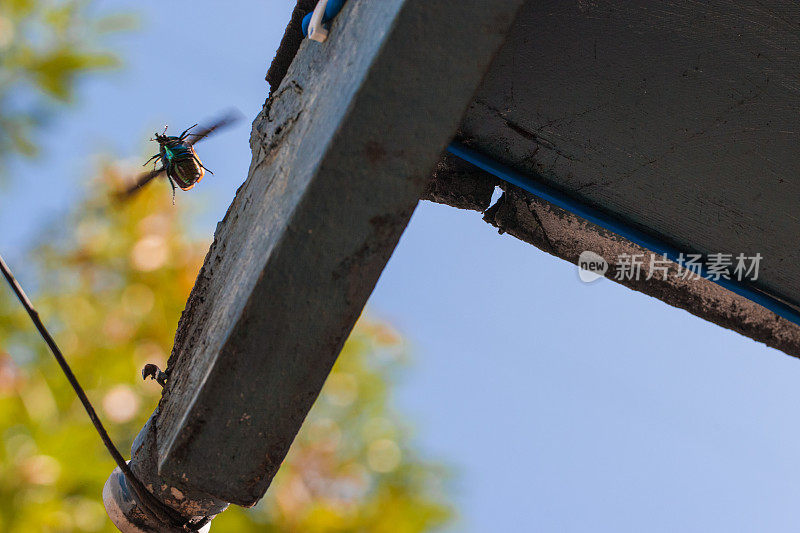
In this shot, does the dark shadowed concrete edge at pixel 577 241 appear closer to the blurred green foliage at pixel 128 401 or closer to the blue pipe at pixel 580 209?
the blue pipe at pixel 580 209

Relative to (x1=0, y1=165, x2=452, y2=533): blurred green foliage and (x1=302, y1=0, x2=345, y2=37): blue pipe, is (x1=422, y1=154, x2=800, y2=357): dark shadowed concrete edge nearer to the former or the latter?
(x1=302, y1=0, x2=345, y2=37): blue pipe

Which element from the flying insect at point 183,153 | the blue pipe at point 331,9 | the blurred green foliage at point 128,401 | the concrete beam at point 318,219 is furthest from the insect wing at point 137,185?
the blurred green foliage at point 128,401

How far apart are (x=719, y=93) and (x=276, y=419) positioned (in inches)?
46.6

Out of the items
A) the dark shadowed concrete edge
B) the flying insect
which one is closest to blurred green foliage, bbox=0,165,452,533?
the flying insect

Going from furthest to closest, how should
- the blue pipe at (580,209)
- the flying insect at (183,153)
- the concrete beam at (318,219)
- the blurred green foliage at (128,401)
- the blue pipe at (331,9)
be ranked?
the blurred green foliage at (128,401)
the flying insect at (183,153)
the blue pipe at (580,209)
the blue pipe at (331,9)
the concrete beam at (318,219)

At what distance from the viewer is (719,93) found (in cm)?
130

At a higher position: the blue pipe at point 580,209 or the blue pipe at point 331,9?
the blue pipe at point 331,9

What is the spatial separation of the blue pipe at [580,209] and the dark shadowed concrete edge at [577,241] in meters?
0.07

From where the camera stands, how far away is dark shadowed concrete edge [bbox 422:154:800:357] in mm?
1552

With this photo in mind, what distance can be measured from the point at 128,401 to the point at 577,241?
4.71m

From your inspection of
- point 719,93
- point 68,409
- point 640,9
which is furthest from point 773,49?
point 68,409

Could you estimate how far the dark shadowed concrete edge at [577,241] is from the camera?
5.09 ft

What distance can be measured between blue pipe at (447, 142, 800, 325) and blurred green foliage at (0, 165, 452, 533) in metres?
3.97

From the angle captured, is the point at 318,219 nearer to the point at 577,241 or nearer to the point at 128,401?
the point at 577,241
